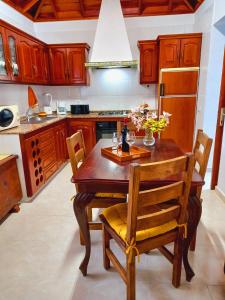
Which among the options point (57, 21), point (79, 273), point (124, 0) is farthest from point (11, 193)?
point (124, 0)

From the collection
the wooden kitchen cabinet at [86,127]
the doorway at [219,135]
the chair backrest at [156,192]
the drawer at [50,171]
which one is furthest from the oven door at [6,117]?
the doorway at [219,135]

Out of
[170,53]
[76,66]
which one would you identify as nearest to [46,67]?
[76,66]

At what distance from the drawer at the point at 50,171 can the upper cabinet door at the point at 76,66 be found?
1.74 m

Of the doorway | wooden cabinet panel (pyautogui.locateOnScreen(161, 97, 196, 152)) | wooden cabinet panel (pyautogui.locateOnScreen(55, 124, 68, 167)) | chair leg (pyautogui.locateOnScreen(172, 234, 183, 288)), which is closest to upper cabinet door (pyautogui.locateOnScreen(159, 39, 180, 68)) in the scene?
wooden cabinet panel (pyautogui.locateOnScreen(161, 97, 196, 152))

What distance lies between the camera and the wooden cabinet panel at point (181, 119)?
3580 mm

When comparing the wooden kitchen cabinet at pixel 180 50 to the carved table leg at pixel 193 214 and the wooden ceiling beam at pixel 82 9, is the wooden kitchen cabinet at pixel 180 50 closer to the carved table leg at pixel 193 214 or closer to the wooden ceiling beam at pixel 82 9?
the wooden ceiling beam at pixel 82 9

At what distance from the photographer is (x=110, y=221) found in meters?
1.41

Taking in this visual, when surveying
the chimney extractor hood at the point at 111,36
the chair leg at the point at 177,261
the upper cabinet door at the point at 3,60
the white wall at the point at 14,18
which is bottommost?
the chair leg at the point at 177,261

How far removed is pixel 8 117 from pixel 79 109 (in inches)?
70.8

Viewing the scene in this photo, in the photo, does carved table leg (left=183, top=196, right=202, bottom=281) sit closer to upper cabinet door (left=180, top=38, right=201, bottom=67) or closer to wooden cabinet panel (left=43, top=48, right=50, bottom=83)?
upper cabinet door (left=180, top=38, right=201, bottom=67)

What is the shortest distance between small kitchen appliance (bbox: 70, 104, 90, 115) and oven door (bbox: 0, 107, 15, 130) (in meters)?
1.65

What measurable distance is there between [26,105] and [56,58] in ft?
3.56

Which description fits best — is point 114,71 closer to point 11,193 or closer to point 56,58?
point 56,58

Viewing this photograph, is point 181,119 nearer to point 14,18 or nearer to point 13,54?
point 13,54
